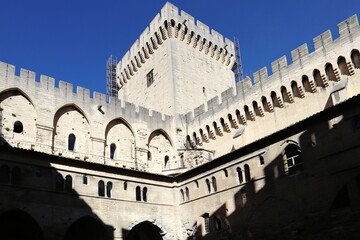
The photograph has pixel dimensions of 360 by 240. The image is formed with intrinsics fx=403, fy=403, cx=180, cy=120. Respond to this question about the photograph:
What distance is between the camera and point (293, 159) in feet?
60.6

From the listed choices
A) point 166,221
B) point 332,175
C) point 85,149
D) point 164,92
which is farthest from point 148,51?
point 332,175

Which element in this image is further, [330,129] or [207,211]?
[207,211]

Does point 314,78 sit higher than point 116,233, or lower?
higher

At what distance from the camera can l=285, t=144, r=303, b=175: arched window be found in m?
18.2

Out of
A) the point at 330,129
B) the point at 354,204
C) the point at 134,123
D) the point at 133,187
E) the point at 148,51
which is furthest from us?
the point at 148,51

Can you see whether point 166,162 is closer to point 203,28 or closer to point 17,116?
point 17,116

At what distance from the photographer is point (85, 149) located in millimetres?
24172

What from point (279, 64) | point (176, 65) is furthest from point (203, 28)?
point (279, 64)

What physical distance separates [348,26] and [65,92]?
16.4m

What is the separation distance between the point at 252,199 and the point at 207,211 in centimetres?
353

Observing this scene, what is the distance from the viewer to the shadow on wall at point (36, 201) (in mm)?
18328

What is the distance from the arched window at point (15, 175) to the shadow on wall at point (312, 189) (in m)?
10.7

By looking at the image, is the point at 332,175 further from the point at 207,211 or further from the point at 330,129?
the point at 207,211

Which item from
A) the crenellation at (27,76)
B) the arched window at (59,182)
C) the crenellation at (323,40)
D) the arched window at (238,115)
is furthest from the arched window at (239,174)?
the crenellation at (27,76)
